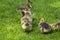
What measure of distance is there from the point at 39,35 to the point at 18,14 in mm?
1724

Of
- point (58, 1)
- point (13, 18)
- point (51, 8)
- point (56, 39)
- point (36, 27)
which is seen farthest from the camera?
point (58, 1)

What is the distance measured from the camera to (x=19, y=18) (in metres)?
8.03

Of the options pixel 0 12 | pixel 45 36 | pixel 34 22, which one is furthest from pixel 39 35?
pixel 0 12

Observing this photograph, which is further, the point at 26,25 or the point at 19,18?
the point at 19,18

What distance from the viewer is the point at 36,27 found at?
7.41 meters

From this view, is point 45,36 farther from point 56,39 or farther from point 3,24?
point 3,24

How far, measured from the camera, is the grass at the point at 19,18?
6.86 metres

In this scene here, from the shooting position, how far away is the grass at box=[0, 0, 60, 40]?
22.5 feet

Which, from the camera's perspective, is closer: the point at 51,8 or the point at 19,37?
the point at 19,37

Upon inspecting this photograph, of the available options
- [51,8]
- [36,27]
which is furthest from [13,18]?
[51,8]

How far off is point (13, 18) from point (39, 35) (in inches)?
56.8

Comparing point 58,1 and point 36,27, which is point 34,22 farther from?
point 58,1

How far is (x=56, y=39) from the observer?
669cm

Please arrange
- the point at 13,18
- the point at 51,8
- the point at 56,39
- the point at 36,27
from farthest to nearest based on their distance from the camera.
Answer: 1. the point at 51,8
2. the point at 13,18
3. the point at 36,27
4. the point at 56,39
